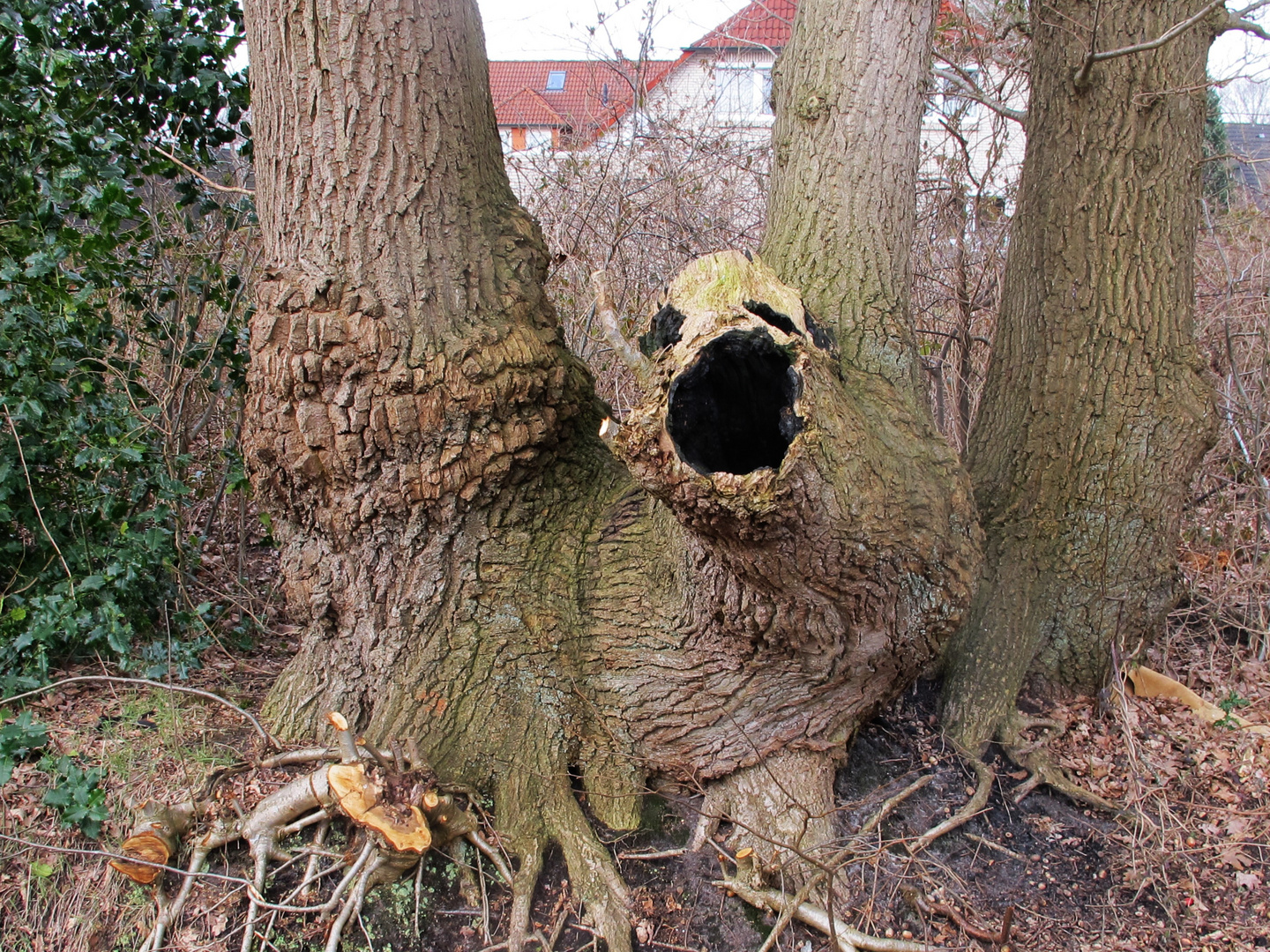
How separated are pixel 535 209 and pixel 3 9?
10.6ft

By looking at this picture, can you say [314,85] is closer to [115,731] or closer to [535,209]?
[115,731]

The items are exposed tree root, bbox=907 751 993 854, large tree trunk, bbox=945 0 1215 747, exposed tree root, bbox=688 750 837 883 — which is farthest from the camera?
large tree trunk, bbox=945 0 1215 747

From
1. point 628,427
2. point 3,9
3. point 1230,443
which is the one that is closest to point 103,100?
point 3,9

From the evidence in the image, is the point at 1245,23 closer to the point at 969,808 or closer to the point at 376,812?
the point at 969,808

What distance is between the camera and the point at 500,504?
2.75 meters

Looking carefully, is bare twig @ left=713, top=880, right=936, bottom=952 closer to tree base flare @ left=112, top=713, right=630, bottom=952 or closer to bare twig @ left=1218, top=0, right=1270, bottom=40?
tree base flare @ left=112, top=713, right=630, bottom=952

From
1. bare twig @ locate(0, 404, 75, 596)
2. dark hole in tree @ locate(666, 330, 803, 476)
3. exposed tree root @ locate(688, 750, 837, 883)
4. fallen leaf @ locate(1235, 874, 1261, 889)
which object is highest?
dark hole in tree @ locate(666, 330, 803, 476)

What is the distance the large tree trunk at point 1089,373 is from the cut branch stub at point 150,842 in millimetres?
2872

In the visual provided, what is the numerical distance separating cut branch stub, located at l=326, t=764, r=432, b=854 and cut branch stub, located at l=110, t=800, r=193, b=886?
539mm

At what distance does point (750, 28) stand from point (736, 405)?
580 centimetres

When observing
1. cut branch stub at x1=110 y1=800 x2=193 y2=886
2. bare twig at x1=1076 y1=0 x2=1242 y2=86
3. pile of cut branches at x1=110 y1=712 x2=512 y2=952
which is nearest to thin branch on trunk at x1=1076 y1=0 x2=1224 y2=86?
bare twig at x1=1076 y1=0 x2=1242 y2=86

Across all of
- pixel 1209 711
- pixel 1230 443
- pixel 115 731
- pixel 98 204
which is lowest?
pixel 1209 711

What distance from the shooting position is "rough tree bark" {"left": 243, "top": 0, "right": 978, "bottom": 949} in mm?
2340

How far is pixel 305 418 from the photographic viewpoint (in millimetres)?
2484
